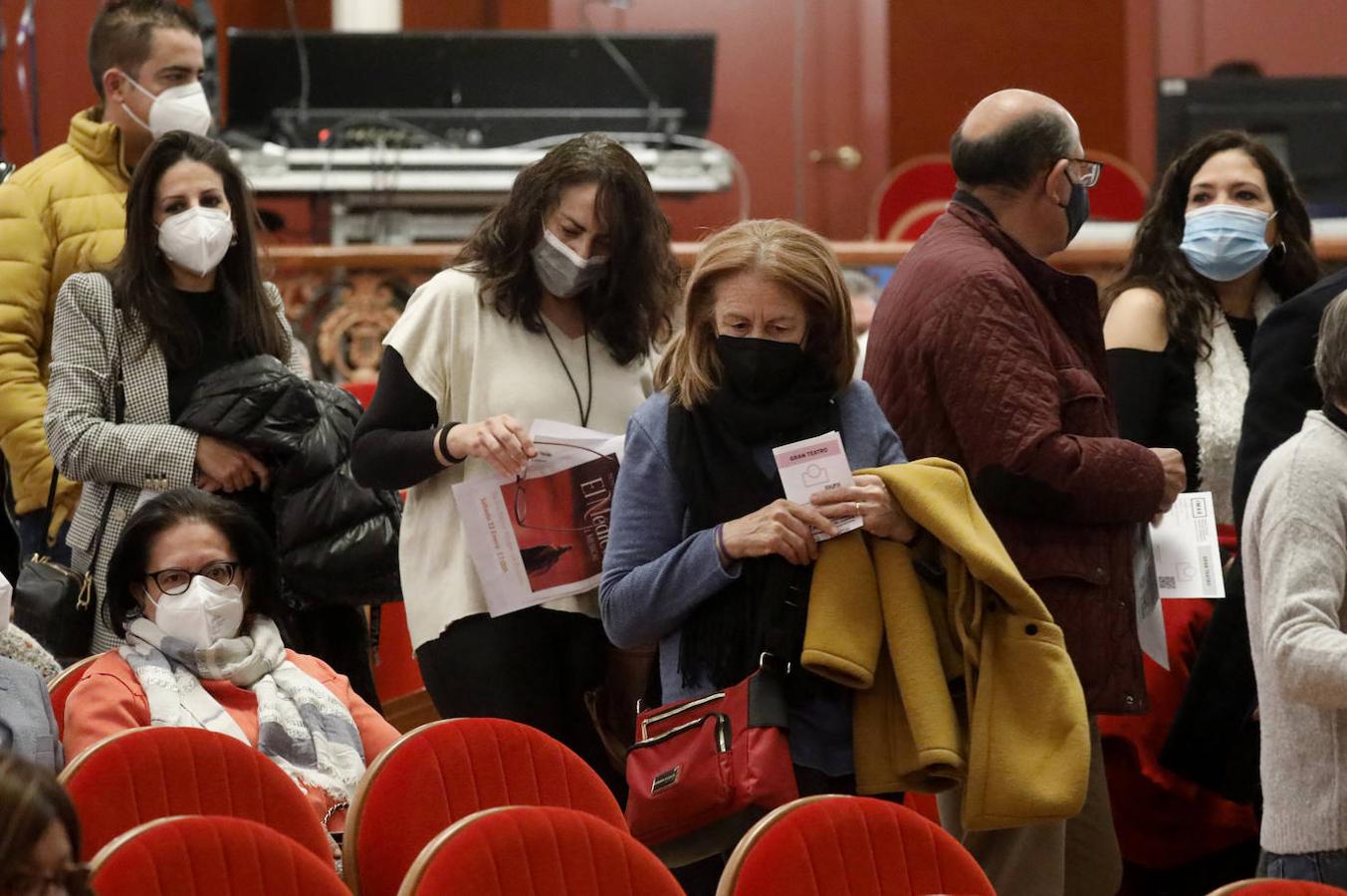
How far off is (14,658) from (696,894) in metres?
0.97

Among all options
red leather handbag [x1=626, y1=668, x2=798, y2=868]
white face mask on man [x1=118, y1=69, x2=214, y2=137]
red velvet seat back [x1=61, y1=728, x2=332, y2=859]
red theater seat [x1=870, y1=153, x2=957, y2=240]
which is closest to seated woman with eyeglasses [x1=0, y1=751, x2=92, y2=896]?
red velvet seat back [x1=61, y1=728, x2=332, y2=859]

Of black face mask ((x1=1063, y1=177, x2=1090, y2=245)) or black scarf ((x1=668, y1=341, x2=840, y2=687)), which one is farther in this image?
black face mask ((x1=1063, y1=177, x2=1090, y2=245))

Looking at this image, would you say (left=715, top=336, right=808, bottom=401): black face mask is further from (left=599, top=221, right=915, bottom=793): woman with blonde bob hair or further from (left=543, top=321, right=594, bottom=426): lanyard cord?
(left=543, top=321, right=594, bottom=426): lanyard cord

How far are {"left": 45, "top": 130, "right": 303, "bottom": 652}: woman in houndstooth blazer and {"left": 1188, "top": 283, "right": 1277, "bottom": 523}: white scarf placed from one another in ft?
5.20

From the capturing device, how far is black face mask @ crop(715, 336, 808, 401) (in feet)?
8.37

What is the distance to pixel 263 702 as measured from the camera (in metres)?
2.74

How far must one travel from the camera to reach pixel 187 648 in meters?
2.73

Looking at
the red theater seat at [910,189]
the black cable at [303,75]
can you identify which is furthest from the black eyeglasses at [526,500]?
the red theater seat at [910,189]

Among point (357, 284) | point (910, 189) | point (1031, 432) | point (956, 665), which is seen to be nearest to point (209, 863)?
point (956, 665)

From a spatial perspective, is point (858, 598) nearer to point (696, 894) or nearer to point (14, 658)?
point (696, 894)

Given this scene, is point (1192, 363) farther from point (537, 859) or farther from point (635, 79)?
point (635, 79)

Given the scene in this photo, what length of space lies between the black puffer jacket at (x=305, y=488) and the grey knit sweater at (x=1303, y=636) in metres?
1.32

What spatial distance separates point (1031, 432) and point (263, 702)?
1123mm

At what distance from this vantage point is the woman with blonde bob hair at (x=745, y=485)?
2.49m
